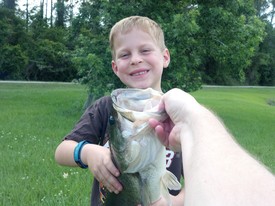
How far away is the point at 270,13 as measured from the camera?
73.2m

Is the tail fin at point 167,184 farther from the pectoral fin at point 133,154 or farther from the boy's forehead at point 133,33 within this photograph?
the boy's forehead at point 133,33

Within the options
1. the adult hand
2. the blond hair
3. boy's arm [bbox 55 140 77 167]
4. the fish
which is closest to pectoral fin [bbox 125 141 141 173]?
the fish

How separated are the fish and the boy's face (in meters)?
0.72

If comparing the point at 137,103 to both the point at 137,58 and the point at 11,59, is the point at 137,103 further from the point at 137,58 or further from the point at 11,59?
the point at 11,59

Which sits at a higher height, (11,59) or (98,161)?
(98,161)

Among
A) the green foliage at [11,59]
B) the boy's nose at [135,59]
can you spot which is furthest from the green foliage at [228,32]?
the green foliage at [11,59]

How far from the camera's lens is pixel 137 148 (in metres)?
1.71

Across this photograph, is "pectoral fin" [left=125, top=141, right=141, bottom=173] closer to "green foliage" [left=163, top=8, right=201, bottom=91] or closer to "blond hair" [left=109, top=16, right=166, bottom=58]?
"blond hair" [left=109, top=16, right=166, bottom=58]

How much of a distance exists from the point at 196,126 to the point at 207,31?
12.4 metres

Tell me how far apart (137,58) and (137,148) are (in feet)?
3.22

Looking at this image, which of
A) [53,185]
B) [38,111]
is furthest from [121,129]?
[38,111]

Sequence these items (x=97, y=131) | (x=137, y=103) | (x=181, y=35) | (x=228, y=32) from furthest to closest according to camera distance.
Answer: (x=228, y=32) < (x=181, y=35) < (x=97, y=131) < (x=137, y=103)

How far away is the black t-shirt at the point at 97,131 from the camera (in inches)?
97.3

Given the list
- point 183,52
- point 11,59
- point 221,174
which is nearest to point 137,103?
point 221,174
